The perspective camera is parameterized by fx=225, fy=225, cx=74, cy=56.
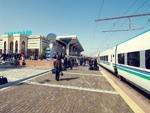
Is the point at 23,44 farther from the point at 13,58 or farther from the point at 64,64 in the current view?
the point at 64,64

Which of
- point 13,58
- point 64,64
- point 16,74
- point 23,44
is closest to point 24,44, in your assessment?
point 23,44

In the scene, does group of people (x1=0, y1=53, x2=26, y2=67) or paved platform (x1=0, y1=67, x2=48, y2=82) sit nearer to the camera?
paved platform (x1=0, y1=67, x2=48, y2=82)

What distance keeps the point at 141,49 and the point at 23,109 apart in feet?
20.2

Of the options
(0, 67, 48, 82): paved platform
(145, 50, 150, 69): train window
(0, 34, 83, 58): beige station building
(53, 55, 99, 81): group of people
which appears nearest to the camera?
(145, 50, 150, 69): train window

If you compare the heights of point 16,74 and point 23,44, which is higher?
point 23,44

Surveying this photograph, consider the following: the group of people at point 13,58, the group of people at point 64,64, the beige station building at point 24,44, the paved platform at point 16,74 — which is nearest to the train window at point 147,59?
the group of people at point 64,64

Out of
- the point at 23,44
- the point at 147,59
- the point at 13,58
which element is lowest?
the point at 147,59

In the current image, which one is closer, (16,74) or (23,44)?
(16,74)

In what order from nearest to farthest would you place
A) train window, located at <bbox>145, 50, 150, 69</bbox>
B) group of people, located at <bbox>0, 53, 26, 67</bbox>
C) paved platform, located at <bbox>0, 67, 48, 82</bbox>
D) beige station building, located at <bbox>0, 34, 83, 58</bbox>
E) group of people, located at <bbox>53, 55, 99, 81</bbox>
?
train window, located at <bbox>145, 50, 150, 69</bbox> < group of people, located at <bbox>53, 55, 99, 81</bbox> < paved platform, located at <bbox>0, 67, 48, 82</bbox> < group of people, located at <bbox>0, 53, 26, 67</bbox> < beige station building, located at <bbox>0, 34, 83, 58</bbox>

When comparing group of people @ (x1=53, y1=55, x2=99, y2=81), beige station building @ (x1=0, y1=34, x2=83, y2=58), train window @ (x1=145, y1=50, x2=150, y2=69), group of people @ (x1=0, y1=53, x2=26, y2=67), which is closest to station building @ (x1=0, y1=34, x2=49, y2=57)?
beige station building @ (x1=0, y1=34, x2=83, y2=58)

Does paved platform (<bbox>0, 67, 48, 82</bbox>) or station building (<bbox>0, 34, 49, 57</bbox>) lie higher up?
A: station building (<bbox>0, 34, 49, 57</bbox>)

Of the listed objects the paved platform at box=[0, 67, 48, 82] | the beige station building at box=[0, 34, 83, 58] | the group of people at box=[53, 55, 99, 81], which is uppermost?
the beige station building at box=[0, 34, 83, 58]

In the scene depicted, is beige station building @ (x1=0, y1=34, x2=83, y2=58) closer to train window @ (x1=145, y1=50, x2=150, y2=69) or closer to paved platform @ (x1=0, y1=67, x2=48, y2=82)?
paved platform @ (x1=0, y1=67, x2=48, y2=82)

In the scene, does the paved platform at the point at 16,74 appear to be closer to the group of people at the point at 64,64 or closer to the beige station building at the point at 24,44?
the group of people at the point at 64,64
